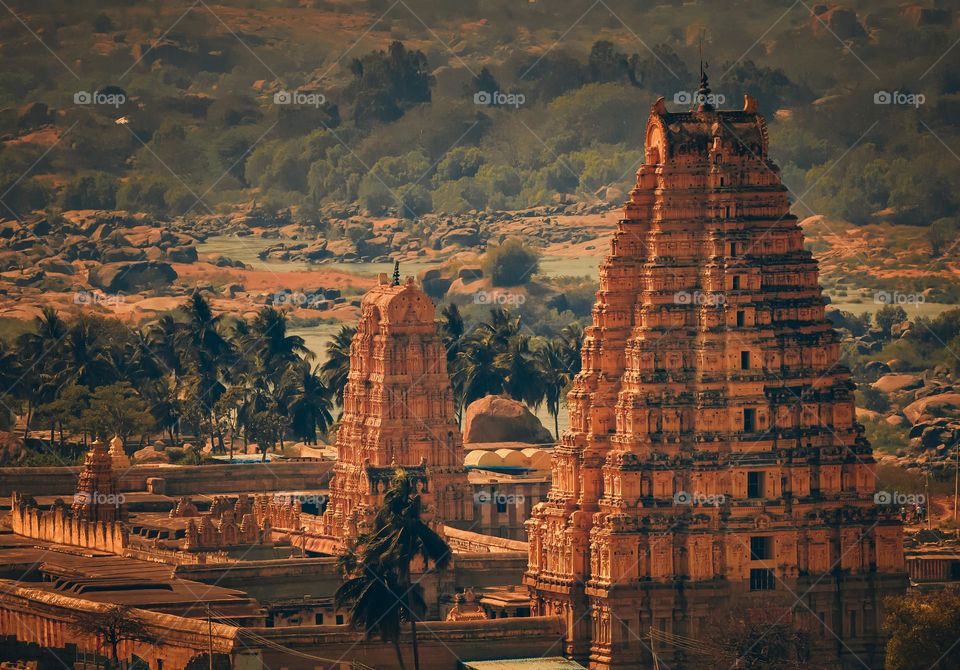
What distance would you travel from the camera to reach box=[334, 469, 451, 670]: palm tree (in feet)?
520

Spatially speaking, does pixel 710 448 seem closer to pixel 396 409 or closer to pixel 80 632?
pixel 80 632

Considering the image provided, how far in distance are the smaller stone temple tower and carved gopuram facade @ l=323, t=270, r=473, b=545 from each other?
1079 cm

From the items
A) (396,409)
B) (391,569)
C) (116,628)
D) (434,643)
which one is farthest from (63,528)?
(434,643)

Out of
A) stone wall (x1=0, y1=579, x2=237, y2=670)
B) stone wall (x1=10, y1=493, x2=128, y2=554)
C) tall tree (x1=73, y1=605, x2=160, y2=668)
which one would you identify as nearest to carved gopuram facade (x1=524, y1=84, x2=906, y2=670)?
stone wall (x1=0, y1=579, x2=237, y2=670)

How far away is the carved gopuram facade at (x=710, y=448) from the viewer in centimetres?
16175

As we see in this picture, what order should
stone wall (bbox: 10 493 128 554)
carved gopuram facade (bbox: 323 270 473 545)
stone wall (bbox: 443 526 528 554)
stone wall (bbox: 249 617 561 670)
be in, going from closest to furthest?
stone wall (bbox: 249 617 561 670) → stone wall (bbox: 443 526 528 554) → stone wall (bbox: 10 493 128 554) → carved gopuram facade (bbox: 323 270 473 545)

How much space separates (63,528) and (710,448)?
42.4m

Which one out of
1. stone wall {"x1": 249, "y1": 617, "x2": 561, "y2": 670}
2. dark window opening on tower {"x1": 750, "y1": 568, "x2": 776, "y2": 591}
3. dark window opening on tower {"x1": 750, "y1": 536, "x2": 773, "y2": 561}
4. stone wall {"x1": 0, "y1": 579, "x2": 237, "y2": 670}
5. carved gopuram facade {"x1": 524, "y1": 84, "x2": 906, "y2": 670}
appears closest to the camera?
stone wall {"x1": 0, "y1": 579, "x2": 237, "y2": 670}

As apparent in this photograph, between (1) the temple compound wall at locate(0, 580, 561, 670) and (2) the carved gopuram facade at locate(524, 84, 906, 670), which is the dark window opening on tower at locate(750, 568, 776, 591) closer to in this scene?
(2) the carved gopuram facade at locate(524, 84, 906, 670)

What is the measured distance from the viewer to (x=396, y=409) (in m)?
193

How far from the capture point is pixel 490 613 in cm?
16812

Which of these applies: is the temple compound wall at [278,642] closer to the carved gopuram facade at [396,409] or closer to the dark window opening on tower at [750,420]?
the dark window opening on tower at [750,420]

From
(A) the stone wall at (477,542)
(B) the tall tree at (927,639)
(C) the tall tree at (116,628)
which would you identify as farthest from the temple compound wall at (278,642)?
(A) the stone wall at (477,542)

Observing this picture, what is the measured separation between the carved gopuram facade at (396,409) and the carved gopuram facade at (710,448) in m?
26.4
